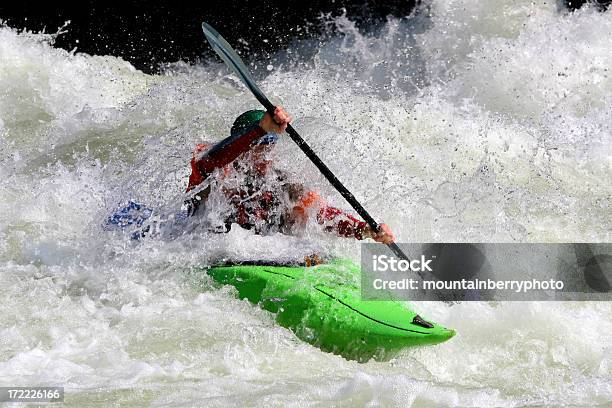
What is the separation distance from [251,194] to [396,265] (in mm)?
898

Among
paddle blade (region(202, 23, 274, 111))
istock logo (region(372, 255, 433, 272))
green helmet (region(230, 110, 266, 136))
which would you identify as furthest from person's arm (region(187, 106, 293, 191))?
istock logo (region(372, 255, 433, 272))

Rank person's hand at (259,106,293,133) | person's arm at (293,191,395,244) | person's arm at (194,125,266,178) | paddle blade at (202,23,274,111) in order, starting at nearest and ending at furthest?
person's hand at (259,106,293,133) < person's arm at (194,125,266,178) < paddle blade at (202,23,274,111) < person's arm at (293,191,395,244)

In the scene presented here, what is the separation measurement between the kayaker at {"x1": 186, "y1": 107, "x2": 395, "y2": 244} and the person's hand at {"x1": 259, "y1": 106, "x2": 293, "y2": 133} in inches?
5.9

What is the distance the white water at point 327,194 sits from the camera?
3.21 metres

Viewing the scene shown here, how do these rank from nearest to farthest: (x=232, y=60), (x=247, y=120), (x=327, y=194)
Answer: (x=247, y=120), (x=232, y=60), (x=327, y=194)

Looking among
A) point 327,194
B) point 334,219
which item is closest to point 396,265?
point 334,219

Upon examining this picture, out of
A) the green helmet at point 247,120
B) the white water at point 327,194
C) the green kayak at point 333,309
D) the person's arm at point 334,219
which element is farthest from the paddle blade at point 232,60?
the green kayak at point 333,309

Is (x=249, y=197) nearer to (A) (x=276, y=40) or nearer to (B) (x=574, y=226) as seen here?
(B) (x=574, y=226)

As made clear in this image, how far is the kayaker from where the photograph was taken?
409 cm

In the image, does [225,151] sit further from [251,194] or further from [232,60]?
[232,60]

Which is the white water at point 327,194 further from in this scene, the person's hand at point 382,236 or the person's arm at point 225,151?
the person's arm at point 225,151

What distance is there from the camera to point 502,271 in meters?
4.43

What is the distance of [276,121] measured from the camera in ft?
12.6

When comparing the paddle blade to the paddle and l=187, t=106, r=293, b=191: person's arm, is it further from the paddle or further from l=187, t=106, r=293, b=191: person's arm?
l=187, t=106, r=293, b=191: person's arm
